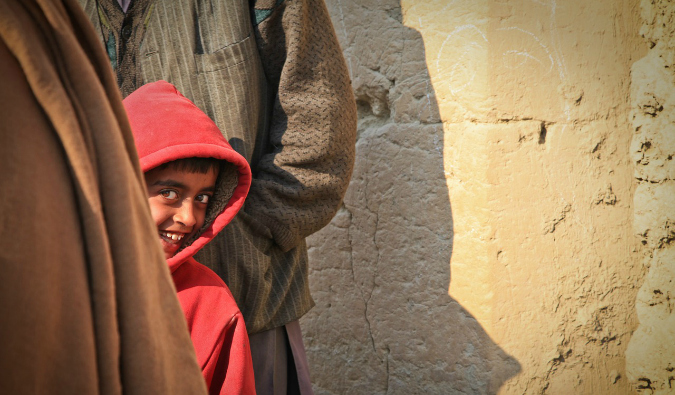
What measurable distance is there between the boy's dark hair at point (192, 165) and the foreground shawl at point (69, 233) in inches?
25.9

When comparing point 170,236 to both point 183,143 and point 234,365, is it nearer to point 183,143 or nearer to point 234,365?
point 183,143

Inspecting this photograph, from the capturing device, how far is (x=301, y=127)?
1.52m

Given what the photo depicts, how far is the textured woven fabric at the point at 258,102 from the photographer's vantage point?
148 centimetres

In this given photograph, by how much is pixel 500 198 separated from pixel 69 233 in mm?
1461

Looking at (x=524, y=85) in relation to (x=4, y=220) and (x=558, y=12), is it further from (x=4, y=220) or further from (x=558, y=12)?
(x=4, y=220)

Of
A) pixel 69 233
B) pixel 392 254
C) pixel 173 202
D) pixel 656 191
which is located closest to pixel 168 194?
pixel 173 202

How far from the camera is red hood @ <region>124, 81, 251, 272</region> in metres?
1.18

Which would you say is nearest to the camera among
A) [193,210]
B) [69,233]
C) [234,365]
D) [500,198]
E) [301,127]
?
[69,233]

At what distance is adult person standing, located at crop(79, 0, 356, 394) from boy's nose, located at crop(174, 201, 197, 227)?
0.76 feet

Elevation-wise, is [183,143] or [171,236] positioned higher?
[183,143]

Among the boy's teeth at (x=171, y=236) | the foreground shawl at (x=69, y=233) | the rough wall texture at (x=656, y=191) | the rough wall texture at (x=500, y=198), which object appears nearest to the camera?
the foreground shawl at (x=69, y=233)

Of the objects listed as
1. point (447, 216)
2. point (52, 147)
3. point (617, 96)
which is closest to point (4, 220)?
point (52, 147)

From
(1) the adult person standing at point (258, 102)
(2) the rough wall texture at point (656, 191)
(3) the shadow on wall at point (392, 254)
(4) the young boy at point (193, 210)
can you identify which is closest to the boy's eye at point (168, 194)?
(4) the young boy at point (193, 210)

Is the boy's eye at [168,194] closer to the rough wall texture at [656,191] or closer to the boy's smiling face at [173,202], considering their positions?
the boy's smiling face at [173,202]
